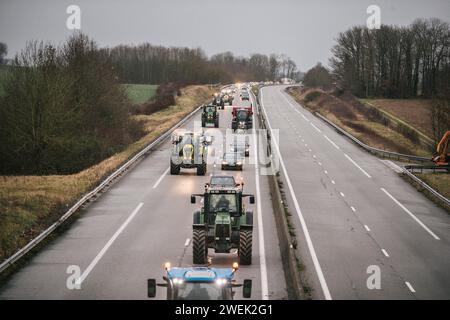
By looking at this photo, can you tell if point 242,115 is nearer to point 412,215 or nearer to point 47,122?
point 47,122

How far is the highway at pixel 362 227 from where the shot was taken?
82.0 ft

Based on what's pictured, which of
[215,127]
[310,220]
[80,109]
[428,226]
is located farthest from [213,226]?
[215,127]

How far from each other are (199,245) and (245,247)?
5.26 feet

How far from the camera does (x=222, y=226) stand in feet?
79.0

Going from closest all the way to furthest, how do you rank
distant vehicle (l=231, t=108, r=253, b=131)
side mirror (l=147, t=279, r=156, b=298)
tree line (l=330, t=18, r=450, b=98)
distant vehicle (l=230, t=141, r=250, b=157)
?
side mirror (l=147, t=279, r=156, b=298) < distant vehicle (l=230, t=141, r=250, b=157) < distant vehicle (l=231, t=108, r=253, b=131) < tree line (l=330, t=18, r=450, b=98)

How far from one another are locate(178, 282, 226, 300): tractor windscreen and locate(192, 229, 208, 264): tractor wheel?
866 cm

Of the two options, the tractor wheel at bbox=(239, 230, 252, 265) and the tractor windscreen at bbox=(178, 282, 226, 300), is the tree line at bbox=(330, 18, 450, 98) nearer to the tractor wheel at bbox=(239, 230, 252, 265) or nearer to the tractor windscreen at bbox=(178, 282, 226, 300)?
the tractor wheel at bbox=(239, 230, 252, 265)

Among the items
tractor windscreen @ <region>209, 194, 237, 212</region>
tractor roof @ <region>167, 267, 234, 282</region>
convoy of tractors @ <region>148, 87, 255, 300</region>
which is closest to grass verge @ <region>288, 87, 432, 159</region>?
convoy of tractors @ <region>148, 87, 255, 300</region>

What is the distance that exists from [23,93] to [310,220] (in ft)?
100

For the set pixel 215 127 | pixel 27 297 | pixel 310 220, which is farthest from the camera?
pixel 215 127

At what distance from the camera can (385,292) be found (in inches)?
933

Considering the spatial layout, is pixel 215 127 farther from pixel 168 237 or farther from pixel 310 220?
pixel 168 237

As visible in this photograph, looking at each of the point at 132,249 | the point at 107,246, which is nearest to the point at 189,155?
the point at 107,246

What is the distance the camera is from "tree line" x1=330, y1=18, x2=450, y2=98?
474 feet
